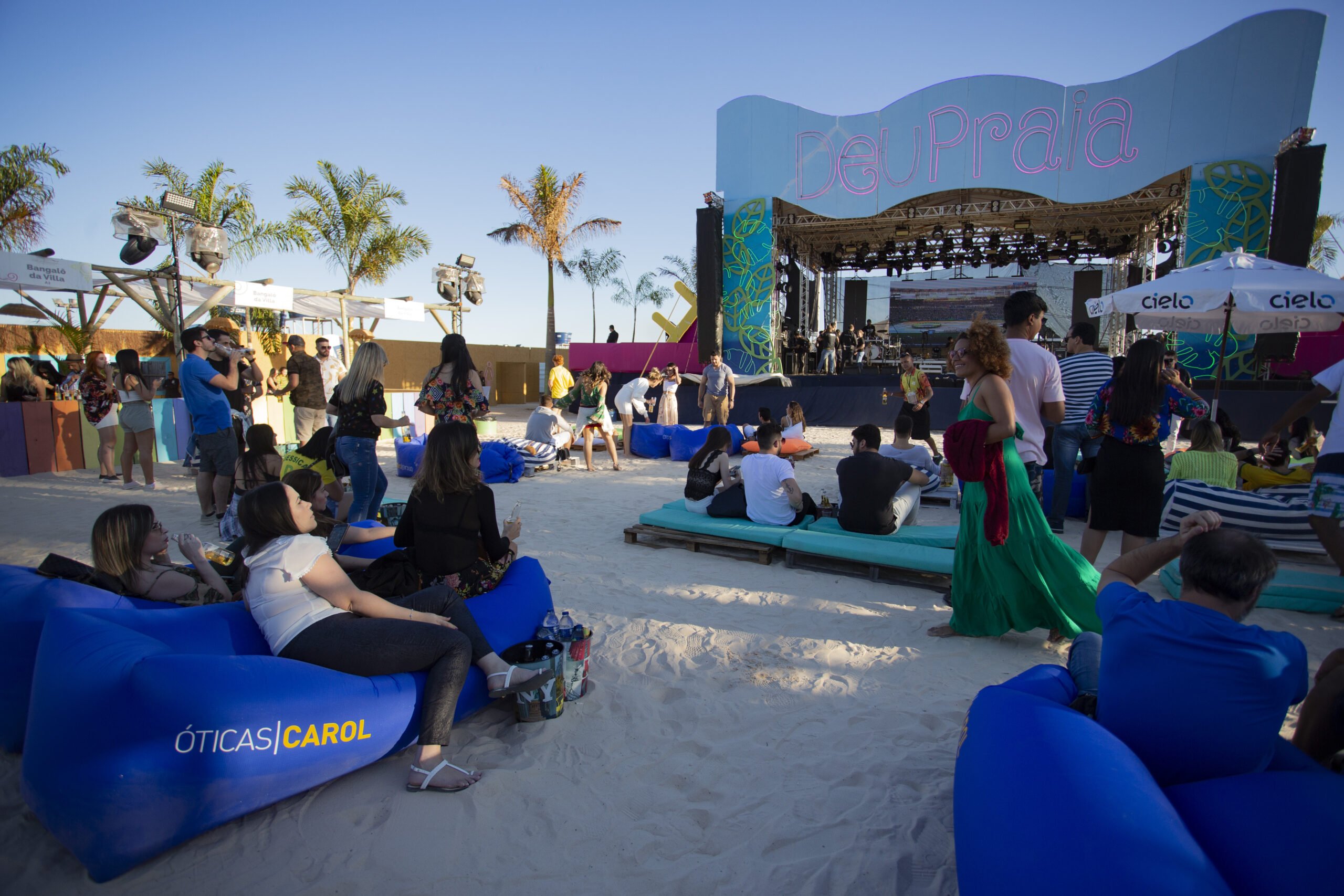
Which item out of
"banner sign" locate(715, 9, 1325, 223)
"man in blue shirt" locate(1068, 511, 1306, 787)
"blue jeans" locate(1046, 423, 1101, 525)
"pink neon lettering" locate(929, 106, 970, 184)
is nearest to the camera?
"man in blue shirt" locate(1068, 511, 1306, 787)

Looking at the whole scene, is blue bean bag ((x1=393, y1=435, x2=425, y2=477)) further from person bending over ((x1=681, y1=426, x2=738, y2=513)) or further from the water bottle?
the water bottle

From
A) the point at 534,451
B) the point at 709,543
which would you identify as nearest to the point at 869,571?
the point at 709,543

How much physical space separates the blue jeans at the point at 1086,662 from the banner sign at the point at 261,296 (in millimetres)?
12845

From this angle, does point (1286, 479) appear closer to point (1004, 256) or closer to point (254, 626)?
point (254, 626)

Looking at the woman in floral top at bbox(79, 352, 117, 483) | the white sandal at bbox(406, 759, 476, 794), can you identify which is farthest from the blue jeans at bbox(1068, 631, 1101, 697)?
the woman in floral top at bbox(79, 352, 117, 483)

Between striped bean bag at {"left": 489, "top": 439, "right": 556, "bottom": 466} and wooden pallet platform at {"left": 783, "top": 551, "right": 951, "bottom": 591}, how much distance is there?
4.70 meters

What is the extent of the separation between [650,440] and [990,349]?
7363mm

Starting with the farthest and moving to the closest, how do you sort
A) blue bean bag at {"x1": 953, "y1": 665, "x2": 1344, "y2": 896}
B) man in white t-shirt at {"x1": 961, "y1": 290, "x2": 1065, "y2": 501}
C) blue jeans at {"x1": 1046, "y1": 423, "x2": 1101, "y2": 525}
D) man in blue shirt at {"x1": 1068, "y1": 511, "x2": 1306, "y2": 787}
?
blue jeans at {"x1": 1046, "y1": 423, "x2": 1101, "y2": 525}, man in white t-shirt at {"x1": 961, "y1": 290, "x2": 1065, "y2": 501}, man in blue shirt at {"x1": 1068, "y1": 511, "x2": 1306, "y2": 787}, blue bean bag at {"x1": 953, "y1": 665, "x2": 1344, "y2": 896}

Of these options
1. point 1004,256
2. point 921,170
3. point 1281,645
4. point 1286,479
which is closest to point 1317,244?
point 1004,256

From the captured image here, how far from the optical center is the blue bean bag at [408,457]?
8.34m

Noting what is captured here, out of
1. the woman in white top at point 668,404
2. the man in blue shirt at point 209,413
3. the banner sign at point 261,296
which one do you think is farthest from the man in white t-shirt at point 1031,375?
the banner sign at point 261,296

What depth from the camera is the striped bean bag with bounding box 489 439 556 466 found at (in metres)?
8.72

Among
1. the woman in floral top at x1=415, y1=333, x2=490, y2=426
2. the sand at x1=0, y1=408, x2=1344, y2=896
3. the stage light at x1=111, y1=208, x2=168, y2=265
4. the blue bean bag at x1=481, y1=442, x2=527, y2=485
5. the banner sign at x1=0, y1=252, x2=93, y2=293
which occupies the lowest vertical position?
the sand at x1=0, y1=408, x2=1344, y2=896

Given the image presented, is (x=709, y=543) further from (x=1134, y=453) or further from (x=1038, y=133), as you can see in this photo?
(x=1038, y=133)
